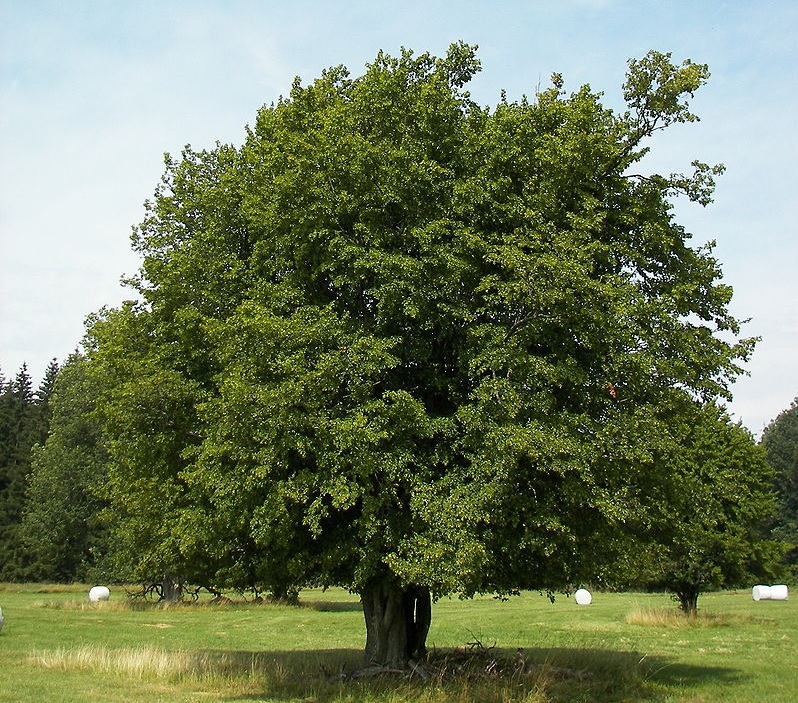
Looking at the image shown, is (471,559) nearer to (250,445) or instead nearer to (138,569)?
(250,445)

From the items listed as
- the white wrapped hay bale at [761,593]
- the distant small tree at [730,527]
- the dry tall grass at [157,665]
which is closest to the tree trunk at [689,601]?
the distant small tree at [730,527]

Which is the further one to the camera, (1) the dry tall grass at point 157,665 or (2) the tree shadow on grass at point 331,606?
(2) the tree shadow on grass at point 331,606

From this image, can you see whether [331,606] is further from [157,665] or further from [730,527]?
[157,665]

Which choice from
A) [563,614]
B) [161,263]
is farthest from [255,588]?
[563,614]

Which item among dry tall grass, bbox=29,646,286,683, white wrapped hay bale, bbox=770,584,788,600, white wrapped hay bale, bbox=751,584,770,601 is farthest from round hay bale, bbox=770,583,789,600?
dry tall grass, bbox=29,646,286,683

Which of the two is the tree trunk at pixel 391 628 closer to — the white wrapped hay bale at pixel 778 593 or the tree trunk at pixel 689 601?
the tree trunk at pixel 689 601

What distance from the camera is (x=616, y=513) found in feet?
46.0

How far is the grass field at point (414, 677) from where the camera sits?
1653cm

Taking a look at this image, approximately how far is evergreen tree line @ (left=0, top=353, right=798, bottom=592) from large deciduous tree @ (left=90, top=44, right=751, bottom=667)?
211cm

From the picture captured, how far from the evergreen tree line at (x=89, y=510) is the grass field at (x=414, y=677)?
7.68 feet

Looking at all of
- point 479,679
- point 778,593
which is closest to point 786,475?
point 778,593

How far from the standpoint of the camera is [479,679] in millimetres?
16828

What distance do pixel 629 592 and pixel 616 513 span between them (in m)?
72.6

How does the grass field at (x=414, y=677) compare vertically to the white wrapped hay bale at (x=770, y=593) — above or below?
above
